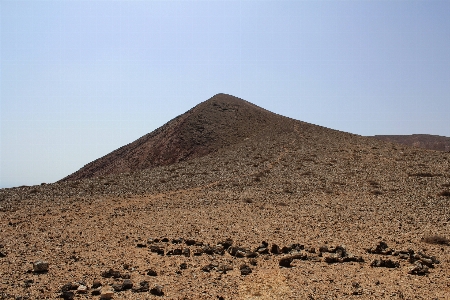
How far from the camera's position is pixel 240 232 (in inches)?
610

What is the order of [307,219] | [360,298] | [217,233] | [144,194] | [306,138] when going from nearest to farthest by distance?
1. [360,298]
2. [217,233]
3. [307,219]
4. [144,194]
5. [306,138]

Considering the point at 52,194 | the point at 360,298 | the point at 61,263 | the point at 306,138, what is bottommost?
the point at 360,298

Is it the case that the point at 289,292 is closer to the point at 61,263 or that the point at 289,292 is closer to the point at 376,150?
the point at 61,263

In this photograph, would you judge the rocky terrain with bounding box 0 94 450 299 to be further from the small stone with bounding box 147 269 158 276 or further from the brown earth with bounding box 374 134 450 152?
the brown earth with bounding box 374 134 450 152

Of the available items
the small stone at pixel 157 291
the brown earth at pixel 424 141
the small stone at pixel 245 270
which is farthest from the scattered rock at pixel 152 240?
the brown earth at pixel 424 141

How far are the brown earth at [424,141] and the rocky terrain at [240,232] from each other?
3036 inches

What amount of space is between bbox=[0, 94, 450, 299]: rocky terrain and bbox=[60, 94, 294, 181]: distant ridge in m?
12.0

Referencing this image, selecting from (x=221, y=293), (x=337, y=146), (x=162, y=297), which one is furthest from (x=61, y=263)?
(x=337, y=146)

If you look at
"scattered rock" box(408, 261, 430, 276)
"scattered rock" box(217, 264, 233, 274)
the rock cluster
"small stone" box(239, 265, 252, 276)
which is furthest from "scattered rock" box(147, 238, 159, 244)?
"scattered rock" box(408, 261, 430, 276)

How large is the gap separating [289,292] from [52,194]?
19360mm

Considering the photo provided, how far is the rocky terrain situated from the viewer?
967cm

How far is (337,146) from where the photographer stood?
→ 38719 mm

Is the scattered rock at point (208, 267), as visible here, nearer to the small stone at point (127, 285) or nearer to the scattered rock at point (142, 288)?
the scattered rock at point (142, 288)

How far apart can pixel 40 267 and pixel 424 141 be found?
116 metres
